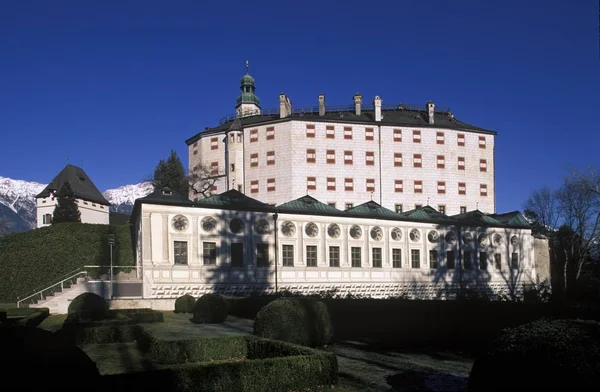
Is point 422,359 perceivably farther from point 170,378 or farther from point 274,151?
point 274,151

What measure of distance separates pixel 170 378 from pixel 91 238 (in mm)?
40052

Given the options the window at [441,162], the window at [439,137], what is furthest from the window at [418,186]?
the window at [439,137]

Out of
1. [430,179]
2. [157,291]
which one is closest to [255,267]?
[157,291]

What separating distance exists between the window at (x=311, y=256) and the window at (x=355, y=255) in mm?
3457

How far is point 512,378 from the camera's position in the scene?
8.23 metres

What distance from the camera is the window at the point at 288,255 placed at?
43688 mm

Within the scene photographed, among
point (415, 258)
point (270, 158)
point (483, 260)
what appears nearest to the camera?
point (415, 258)

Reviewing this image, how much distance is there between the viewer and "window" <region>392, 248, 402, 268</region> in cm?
4803

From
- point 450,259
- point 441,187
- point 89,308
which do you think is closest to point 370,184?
point 441,187

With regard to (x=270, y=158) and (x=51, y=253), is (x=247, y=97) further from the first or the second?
(x=51, y=253)

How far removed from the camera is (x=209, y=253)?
41094 millimetres

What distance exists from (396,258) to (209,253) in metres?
17.1

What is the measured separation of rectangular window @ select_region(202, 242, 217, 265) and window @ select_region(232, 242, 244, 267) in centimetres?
147

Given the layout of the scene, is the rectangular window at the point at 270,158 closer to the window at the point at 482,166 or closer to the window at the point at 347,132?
the window at the point at 347,132
